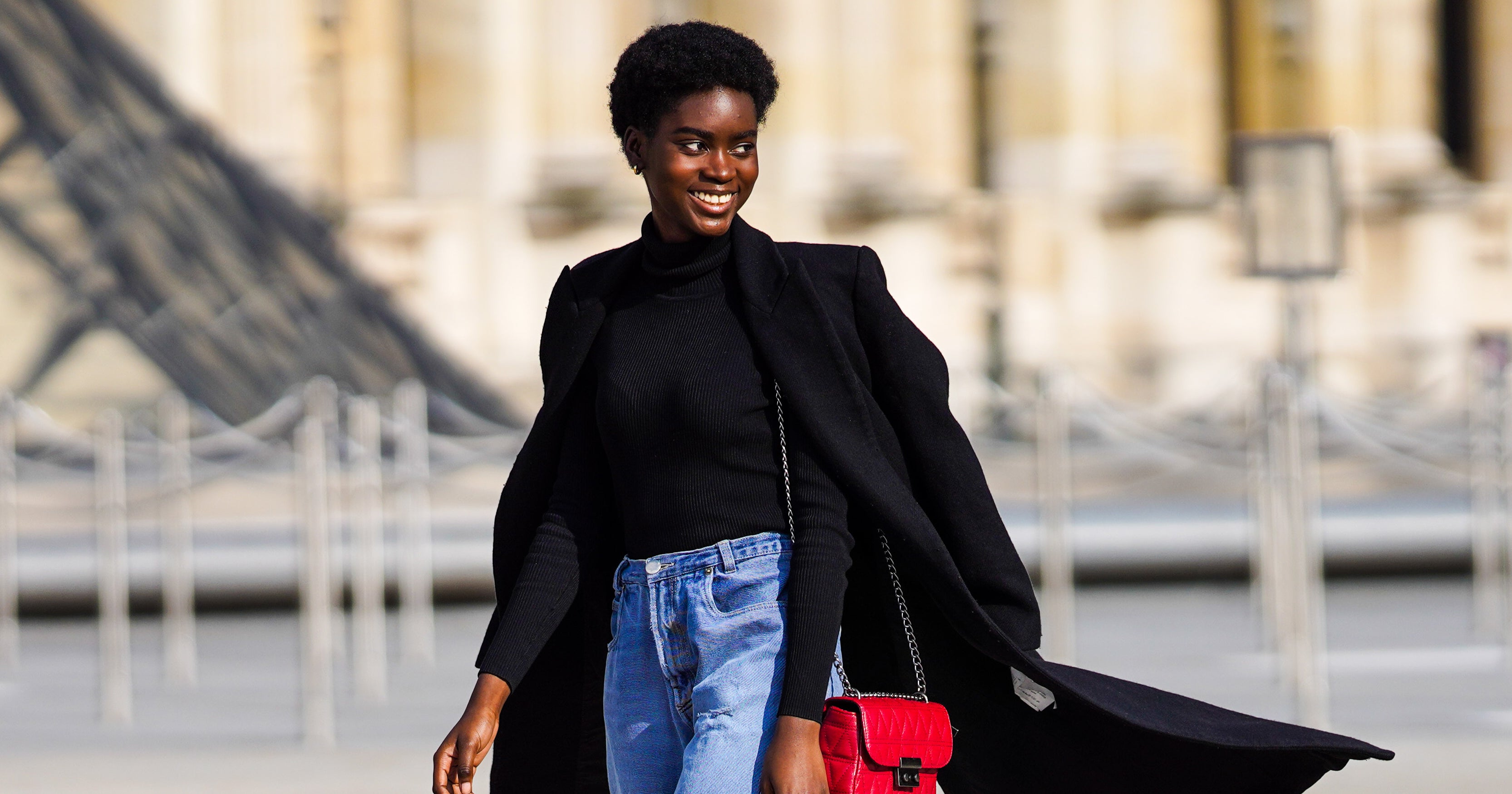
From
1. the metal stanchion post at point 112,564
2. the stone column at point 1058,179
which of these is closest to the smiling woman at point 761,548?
the metal stanchion post at point 112,564

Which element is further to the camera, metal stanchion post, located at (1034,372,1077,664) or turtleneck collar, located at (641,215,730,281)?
metal stanchion post, located at (1034,372,1077,664)

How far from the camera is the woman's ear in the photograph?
2.98m

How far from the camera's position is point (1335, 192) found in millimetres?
8641

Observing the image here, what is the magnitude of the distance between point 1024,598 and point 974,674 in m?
0.14

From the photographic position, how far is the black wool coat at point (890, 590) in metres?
2.88

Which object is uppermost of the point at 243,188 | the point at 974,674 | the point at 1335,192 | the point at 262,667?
the point at 243,188

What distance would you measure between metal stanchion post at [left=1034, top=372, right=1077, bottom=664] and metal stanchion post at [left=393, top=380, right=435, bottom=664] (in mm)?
3046

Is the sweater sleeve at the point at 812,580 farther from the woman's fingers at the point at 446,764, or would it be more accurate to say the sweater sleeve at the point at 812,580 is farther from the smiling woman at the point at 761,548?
the woman's fingers at the point at 446,764

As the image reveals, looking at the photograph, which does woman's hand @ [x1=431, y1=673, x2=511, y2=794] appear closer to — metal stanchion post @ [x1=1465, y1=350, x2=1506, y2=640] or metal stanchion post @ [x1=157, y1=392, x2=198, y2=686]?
metal stanchion post @ [x1=157, y1=392, x2=198, y2=686]

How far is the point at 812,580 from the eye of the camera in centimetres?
279

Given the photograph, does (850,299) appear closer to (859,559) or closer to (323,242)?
(859,559)

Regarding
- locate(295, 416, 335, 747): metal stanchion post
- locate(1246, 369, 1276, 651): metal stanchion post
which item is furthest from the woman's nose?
locate(1246, 369, 1276, 651): metal stanchion post

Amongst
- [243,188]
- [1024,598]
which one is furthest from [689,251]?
[243,188]

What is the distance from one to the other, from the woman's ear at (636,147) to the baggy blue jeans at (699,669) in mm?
577
